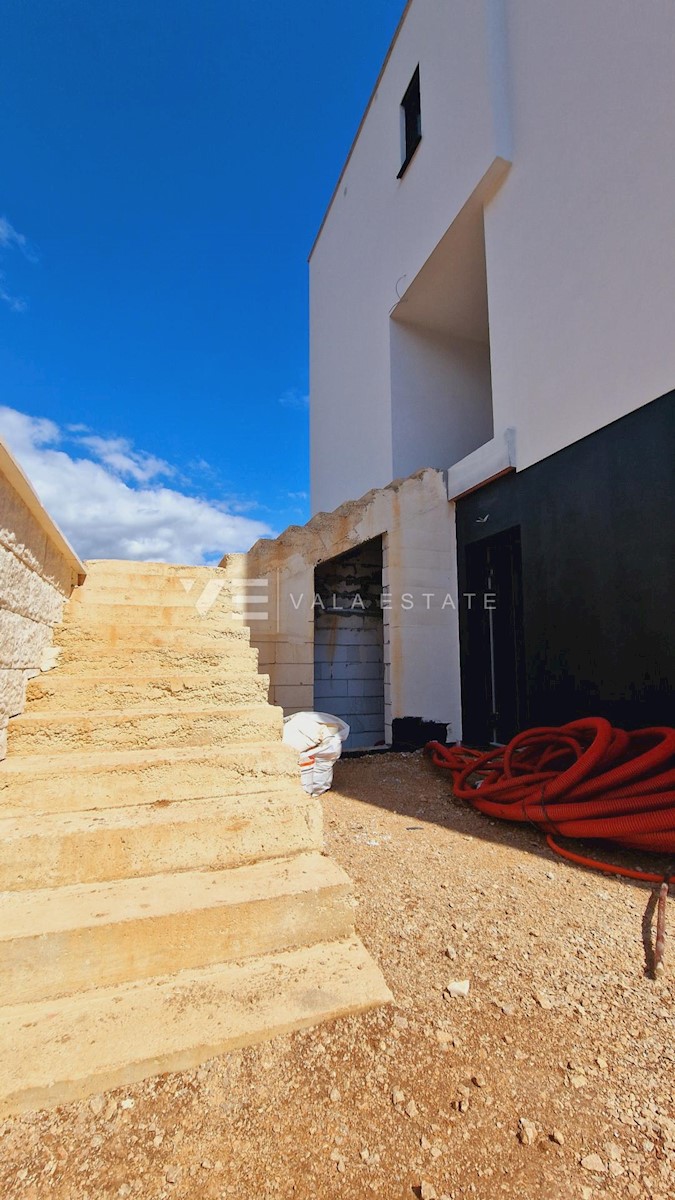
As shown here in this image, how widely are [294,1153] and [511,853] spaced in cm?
170

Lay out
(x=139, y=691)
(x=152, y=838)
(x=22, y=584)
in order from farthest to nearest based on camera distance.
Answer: (x=139, y=691) → (x=22, y=584) → (x=152, y=838)

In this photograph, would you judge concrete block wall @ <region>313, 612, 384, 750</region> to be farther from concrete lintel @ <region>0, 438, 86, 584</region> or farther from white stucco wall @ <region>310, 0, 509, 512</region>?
concrete lintel @ <region>0, 438, 86, 584</region>

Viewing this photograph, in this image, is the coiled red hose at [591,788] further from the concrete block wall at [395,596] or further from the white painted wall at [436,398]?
the white painted wall at [436,398]

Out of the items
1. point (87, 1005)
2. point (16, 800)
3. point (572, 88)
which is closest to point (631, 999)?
point (87, 1005)

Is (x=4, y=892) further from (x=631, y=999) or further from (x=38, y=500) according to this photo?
(x=631, y=999)

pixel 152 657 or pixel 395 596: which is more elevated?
pixel 395 596

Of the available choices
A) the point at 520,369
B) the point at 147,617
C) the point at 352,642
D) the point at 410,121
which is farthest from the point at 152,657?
the point at 410,121

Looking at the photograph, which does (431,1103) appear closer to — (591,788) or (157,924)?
(157,924)

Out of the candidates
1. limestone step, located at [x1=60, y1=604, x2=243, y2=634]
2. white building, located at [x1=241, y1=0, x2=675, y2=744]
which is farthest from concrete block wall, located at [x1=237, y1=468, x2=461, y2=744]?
limestone step, located at [x1=60, y1=604, x2=243, y2=634]

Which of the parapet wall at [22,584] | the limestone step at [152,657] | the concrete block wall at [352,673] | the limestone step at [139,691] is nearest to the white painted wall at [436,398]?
the concrete block wall at [352,673]

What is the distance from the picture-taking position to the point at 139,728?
6.67 ft

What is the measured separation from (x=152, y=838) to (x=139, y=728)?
56 cm

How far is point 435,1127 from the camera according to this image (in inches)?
38.2

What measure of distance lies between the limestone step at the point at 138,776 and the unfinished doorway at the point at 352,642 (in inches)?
126
